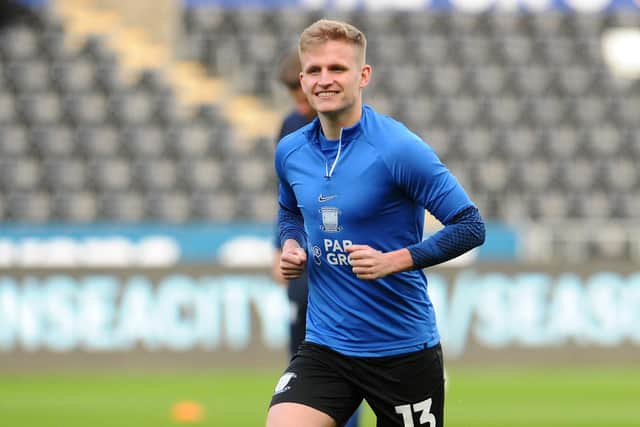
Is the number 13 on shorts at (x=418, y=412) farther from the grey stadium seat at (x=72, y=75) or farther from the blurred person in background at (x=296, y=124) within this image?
the grey stadium seat at (x=72, y=75)

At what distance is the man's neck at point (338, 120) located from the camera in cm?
520

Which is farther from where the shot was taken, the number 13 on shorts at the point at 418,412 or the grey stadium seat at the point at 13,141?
the grey stadium seat at the point at 13,141

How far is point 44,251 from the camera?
1773 cm

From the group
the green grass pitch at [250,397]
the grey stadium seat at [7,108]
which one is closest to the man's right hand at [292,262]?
the green grass pitch at [250,397]

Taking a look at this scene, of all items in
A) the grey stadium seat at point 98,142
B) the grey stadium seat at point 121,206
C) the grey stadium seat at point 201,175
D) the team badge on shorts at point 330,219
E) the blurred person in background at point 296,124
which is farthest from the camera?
the grey stadium seat at point 98,142

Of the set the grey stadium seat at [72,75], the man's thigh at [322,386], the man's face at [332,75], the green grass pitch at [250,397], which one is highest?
the grey stadium seat at [72,75]

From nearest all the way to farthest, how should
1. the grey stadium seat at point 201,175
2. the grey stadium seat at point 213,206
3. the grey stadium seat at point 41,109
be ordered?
the grey stadium seat at point 213,206, the grey stadium seat at point 201,175, the grey stadium seat at point 41,109

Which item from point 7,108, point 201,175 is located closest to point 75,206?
point 201,175

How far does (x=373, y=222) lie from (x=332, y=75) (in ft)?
1.89

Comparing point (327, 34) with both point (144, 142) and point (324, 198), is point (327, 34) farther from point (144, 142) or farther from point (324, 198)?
point (144, 142)

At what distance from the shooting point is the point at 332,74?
5.09 metres

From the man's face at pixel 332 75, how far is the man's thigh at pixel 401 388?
99 centimetres

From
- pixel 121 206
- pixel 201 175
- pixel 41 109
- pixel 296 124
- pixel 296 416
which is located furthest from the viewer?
pixel 41 109

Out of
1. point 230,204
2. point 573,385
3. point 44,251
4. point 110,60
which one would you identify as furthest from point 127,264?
point 110,60
